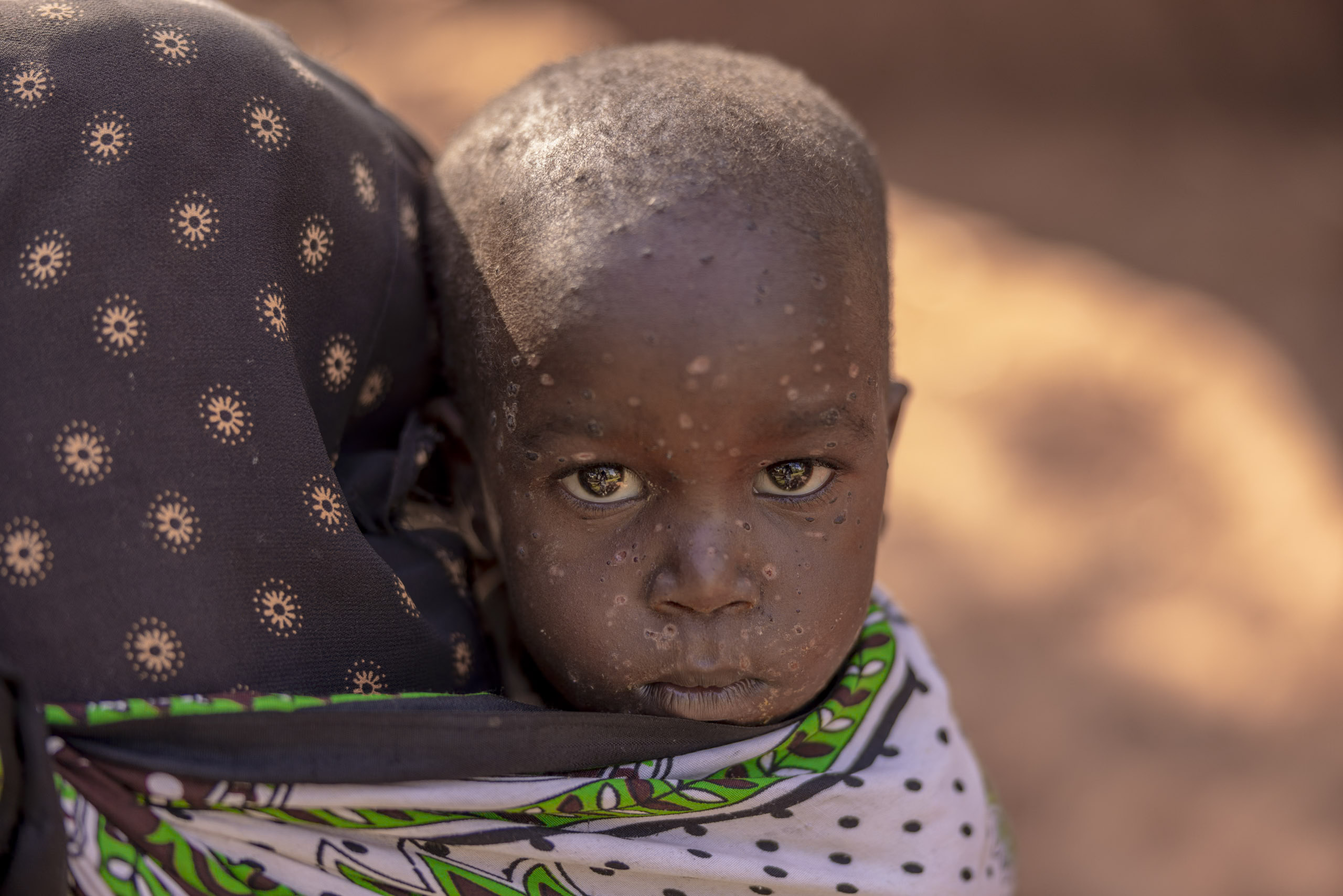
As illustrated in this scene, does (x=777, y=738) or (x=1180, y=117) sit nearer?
(x=777, y=738)

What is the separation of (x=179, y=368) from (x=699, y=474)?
0.52 m

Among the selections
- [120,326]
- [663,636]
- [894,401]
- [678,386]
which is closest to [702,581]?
[663,636]

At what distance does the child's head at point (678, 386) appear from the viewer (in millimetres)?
1100

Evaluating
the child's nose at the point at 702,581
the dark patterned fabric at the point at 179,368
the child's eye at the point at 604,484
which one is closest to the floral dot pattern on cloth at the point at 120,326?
the dark patterned fabric at the point at 179,368

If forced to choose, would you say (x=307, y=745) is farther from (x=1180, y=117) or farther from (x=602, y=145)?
(x=1180, y=117)

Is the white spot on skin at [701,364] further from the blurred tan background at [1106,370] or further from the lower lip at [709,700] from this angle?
the blurred tan background at [1106,370]

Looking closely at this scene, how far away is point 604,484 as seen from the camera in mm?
1189

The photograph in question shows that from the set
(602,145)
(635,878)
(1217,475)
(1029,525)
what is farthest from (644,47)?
(1217,475)

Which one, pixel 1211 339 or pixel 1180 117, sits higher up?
pixel 1180 117

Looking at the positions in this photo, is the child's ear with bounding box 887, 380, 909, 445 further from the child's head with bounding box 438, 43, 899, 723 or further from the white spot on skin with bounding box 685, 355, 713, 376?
the white spot on skin with bounding box 685, 355, 713, 376

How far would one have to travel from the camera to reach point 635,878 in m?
1.17

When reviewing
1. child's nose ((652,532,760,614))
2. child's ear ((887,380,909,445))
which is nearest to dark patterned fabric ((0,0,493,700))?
child's nose ((652,532,760,614))

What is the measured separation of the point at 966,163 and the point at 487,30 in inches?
76.9

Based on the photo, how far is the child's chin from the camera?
1.19 metres
